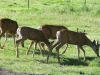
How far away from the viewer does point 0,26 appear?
19172mm

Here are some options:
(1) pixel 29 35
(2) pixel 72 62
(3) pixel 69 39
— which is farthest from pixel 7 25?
(2) pixel 72 62

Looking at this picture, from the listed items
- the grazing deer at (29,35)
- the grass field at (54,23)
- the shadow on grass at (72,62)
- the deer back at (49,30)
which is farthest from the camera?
the deer back at (49,30)

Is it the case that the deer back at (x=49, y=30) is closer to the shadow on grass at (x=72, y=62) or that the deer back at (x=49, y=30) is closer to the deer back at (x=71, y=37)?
the deer back at (x=71, y=37)

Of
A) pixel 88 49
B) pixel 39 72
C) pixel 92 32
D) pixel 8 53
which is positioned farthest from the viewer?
pixel 92 32

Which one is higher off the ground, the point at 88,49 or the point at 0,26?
the point at 0,26

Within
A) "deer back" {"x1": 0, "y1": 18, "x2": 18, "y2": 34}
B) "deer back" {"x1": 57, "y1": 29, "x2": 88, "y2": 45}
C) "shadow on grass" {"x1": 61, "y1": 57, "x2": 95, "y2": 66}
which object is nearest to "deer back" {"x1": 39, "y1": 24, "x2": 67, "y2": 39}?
"deer back" {"x1": 0, "y1": 18, "x2": 18, "y2": 34}

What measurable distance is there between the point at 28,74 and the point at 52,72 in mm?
1096

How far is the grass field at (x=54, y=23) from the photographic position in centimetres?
1428

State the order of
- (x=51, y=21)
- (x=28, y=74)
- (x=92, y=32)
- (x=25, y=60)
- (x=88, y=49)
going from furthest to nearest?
(x=51, y=21) → (x=92, y=32) → (x=88, y=49) → (x=25, y=60) → (x=28, y=74)

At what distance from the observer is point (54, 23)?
30.6m

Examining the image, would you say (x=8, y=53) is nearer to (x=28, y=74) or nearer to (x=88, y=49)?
(x=88, y=49)

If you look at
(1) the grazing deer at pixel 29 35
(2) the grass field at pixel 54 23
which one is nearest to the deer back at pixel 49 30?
(2) the grass field at pixel 54 23

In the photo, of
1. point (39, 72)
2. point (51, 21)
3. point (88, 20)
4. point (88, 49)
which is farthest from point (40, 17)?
point (39, 72)

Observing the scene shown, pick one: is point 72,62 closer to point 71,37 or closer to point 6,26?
point 71,37
